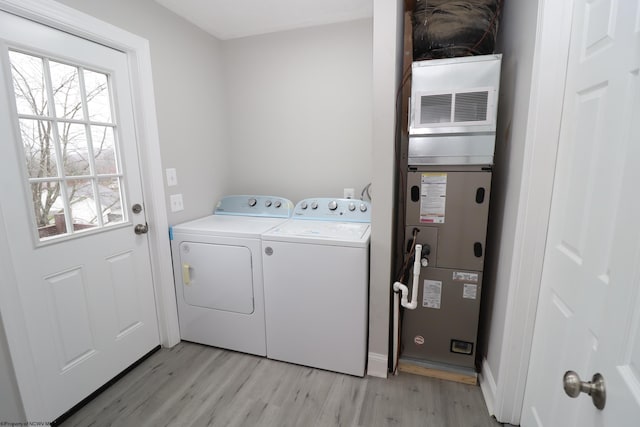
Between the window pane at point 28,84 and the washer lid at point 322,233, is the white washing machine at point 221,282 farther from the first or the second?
the window pane at point 28,84

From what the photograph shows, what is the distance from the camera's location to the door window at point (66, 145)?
1380mm

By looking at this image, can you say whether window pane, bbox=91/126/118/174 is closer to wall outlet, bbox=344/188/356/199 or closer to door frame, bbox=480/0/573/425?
wall outlet, bbox=344/188/356/199

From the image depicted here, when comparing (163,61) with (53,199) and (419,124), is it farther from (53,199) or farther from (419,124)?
(419,124)

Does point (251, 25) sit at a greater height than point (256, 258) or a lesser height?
greater

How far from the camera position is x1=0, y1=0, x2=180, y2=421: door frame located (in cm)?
130

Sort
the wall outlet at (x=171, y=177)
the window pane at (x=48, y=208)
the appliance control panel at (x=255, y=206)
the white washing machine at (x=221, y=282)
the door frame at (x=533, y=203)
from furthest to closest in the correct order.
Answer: the appliance control panel at (x=255, y=206) < the wall outlet at (x=171, y=177) < the white washing machine at (x=221, y=282) < the window pane at (x=48, y=208) < the door frame at (x=533, y=203)

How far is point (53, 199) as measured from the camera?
1.48 metres

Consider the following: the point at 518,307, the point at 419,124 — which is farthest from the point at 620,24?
the point at 518,307

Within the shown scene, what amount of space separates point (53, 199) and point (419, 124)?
→ 2.00 m

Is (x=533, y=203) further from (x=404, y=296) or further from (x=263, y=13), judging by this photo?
(x=263, y=13)

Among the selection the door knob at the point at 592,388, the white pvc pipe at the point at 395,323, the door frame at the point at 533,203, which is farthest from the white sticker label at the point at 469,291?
the door knob at the point at 592,388

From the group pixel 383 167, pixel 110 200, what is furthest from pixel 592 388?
pixel 110 200

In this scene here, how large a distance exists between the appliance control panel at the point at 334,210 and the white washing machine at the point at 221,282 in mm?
238

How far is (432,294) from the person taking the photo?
1772 mm
